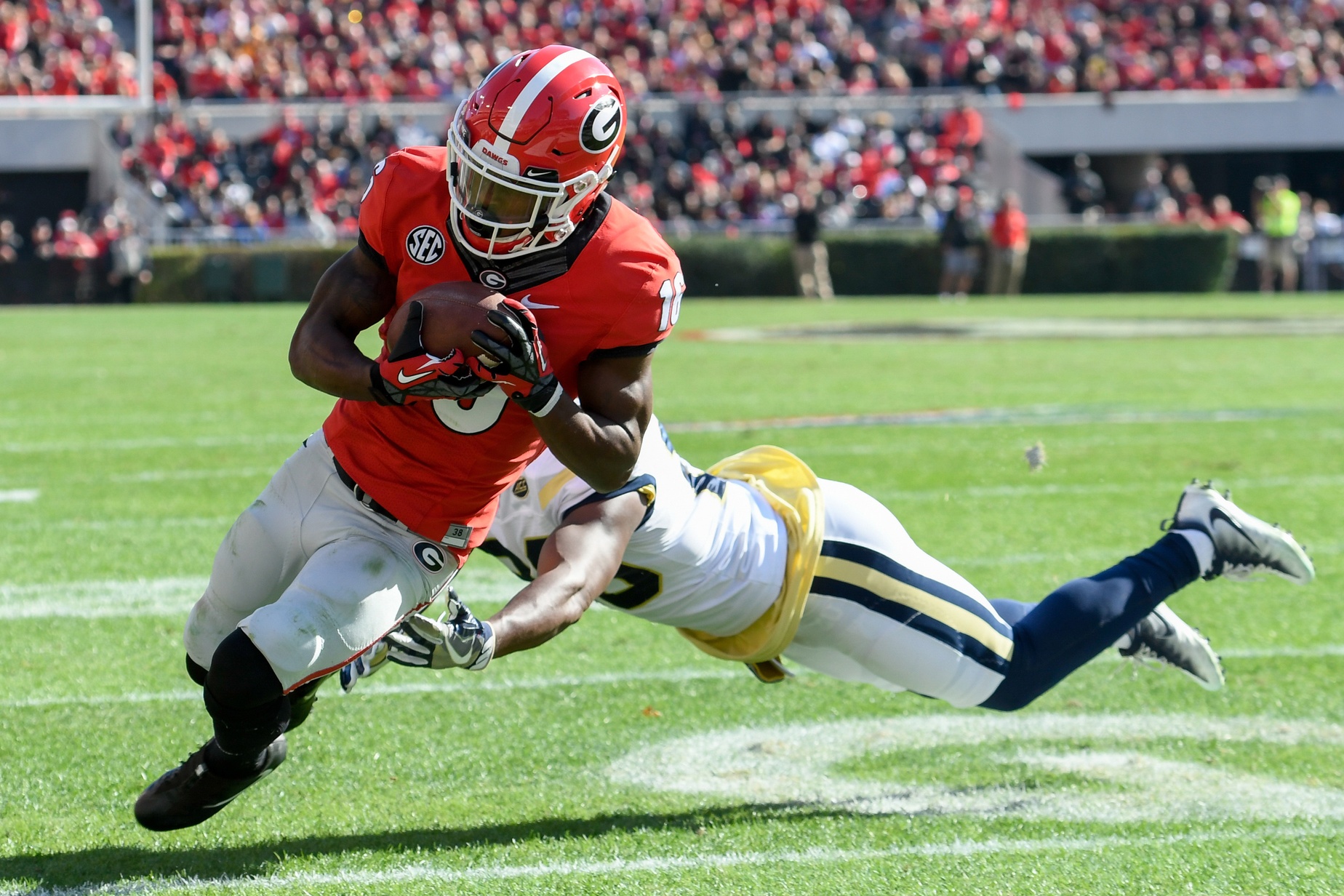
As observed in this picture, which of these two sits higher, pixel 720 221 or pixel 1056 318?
pixel 1056 318

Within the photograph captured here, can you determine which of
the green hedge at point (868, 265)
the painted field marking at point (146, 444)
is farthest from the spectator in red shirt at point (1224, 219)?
the painted field marking at point (146, 444)

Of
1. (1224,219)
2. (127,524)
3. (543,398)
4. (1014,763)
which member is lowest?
(1224,219)

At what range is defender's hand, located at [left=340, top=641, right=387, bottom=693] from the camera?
9.28 ft

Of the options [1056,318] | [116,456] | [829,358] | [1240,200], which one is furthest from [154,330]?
[1240,200]

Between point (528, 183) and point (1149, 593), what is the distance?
71.1 inches

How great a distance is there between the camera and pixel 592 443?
2.95 m

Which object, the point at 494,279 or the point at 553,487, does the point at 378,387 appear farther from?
the point at 553,487

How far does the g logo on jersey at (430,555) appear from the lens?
313 cm

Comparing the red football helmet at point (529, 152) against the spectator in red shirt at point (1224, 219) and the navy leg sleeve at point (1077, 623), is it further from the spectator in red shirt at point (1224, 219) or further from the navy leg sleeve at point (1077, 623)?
the spectator in red shirt at point (1224, 219)

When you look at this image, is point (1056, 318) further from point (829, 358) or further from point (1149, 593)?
point (1149, 593)

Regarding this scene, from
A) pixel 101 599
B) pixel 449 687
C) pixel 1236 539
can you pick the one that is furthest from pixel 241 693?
pixel 101 599

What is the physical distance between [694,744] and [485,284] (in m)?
1.45

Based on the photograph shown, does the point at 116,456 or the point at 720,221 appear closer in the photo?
the point at 116,456

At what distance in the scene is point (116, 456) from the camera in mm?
8094
